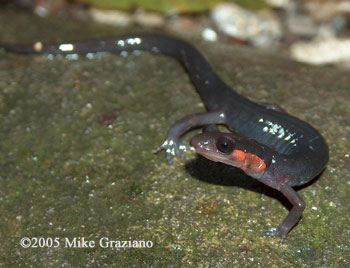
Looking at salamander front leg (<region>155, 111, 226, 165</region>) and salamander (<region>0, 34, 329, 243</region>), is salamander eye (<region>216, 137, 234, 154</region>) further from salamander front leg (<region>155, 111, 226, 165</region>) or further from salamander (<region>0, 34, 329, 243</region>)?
salamander front leg (<region>155, 111, 226, 165</region>)

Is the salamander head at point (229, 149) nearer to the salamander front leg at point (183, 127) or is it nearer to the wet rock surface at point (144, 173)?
the wet rock surface at point (144, 173)

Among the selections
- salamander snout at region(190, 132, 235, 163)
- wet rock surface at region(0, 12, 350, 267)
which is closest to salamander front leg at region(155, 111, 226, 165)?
wet rock surface at region(0, 12, 350, 267)

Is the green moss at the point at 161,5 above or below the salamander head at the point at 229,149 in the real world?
below

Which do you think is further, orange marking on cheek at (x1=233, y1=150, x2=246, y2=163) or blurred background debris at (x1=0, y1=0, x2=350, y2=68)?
blurred background debris at (x1=0, y1=0, x2=350, y2=68)

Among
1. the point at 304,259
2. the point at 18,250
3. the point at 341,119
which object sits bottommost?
the point at 18,250

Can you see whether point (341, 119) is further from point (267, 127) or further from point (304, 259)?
point (304, 259)

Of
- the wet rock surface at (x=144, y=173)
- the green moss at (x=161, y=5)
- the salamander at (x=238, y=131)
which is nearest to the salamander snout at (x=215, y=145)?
the salamander at (x=238, y=131)

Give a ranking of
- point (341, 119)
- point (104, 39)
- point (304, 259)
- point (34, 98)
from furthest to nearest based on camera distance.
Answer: point (104, 39) → point (34, 98) → point (341, 119) → point (304, 259)

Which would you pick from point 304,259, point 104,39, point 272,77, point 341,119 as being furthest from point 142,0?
point 304,259
